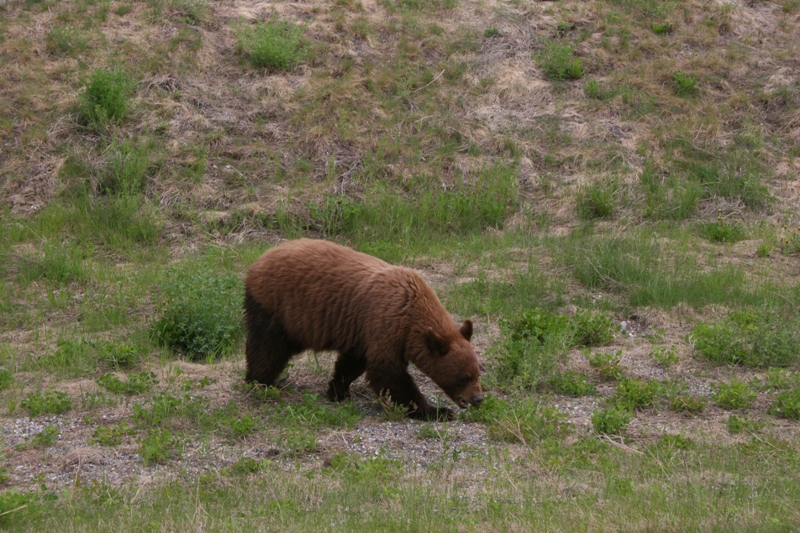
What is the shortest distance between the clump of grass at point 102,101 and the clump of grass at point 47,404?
8099 millimetres

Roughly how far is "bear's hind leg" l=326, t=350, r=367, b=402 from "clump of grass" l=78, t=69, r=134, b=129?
28.2ft

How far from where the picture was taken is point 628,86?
712 inches

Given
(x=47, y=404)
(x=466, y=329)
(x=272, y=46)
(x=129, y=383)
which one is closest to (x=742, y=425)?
(x=466, y=329)

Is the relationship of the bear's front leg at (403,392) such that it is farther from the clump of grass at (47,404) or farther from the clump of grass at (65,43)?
the clump of grass at (65,43)

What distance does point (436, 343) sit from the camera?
8.21 m

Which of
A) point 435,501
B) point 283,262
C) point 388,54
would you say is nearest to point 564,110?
point 388,54

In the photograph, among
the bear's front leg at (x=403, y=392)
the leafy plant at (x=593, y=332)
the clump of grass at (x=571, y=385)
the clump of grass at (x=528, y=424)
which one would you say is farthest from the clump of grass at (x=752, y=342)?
the bear's front leg at (x=403, y=392)

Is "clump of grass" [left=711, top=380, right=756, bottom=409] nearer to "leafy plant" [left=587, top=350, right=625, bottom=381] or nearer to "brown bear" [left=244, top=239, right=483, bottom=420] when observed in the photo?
"leafy plant" [left=587, top=350, right=625, bottom=381]

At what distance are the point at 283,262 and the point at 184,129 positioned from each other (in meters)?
8.01

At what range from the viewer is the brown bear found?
835cm

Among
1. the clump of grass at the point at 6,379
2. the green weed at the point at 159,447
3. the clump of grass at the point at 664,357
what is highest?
the green weed at the point at 159,447

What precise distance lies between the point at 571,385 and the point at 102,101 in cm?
1017

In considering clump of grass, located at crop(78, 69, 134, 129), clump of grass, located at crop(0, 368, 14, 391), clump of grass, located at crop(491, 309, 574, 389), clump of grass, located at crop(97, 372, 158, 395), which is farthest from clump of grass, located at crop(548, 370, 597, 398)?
clump of grass, located at crop(78, 69, 134, 129)

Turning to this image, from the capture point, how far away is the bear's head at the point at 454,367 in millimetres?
8305
